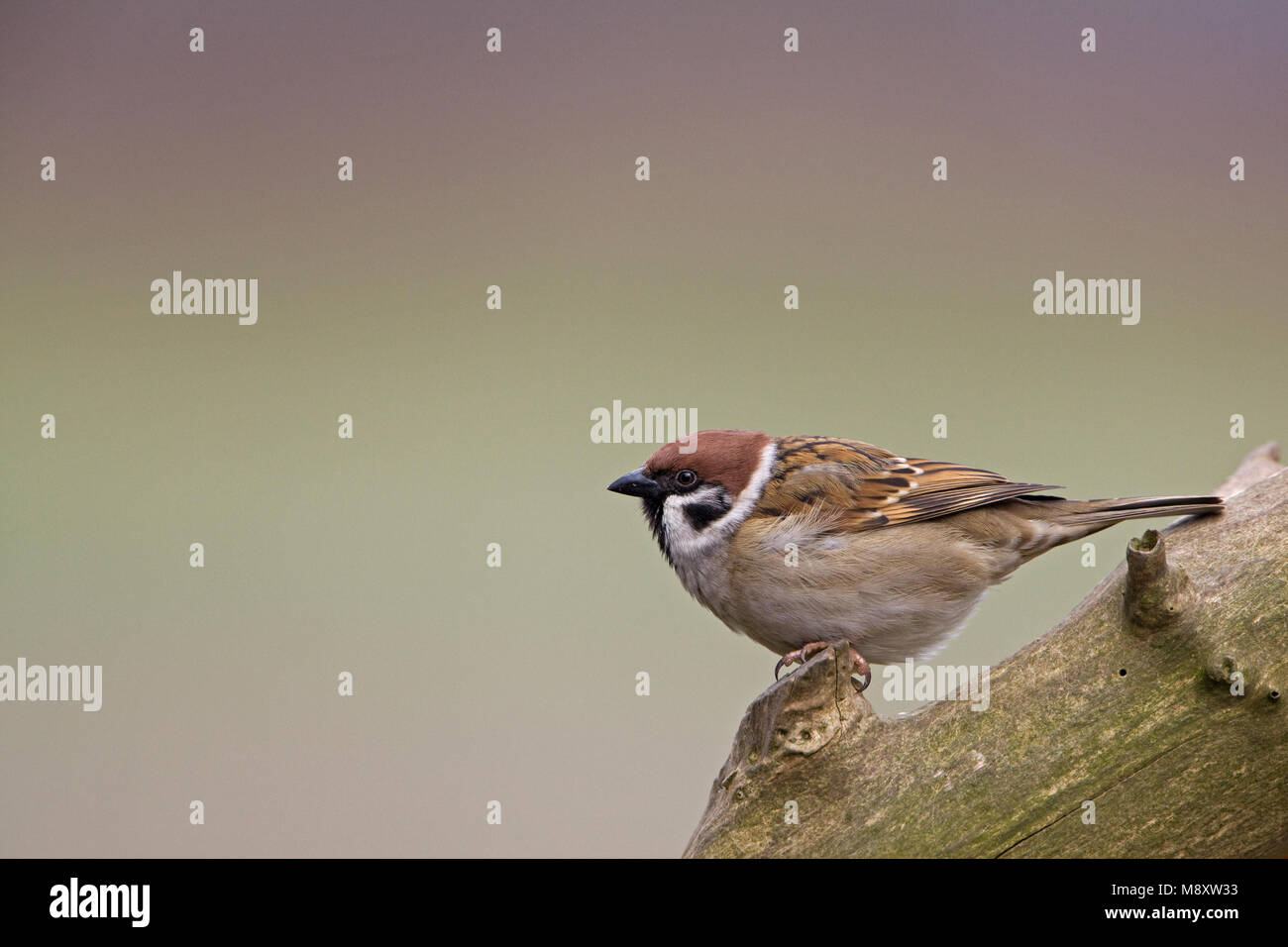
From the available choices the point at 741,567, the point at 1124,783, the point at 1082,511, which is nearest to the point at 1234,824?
the point at 1124,783

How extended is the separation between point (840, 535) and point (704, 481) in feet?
1.12

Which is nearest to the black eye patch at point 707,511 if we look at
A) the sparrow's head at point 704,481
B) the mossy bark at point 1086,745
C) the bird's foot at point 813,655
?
the sparrow's head at point 704,481

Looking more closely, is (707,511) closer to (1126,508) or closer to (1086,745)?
(1126,508)

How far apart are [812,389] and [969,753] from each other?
17.0 ft

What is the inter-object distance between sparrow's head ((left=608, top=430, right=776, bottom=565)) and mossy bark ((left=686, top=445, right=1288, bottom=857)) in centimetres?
80

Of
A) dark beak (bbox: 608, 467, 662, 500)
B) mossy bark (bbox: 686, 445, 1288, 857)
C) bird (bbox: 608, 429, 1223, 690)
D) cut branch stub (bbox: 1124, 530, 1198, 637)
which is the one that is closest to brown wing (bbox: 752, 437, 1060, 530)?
bird (bbox: 608, 429, 1223, 690)

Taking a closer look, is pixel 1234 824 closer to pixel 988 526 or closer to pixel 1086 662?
pixel 1086 662

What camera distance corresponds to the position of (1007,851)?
1.88 meters

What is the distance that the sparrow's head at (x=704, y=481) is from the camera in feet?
9.32

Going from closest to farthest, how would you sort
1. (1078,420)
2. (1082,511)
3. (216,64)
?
(1082,511) < (1078,420) < (216,64)

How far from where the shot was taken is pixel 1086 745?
74.2 inches

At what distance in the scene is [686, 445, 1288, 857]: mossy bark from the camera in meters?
1.83

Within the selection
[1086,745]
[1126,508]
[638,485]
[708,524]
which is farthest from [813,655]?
[1086,745]
